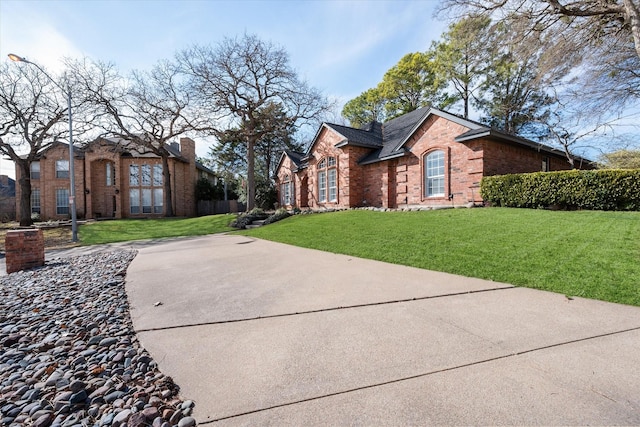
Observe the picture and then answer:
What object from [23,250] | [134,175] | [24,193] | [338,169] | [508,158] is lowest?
[23,250]

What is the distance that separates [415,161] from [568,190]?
6.01 meters

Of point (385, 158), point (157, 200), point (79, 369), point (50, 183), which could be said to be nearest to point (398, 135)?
point (385, 158)

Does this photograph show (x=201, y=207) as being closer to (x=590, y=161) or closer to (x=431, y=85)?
(x=431, y=85)

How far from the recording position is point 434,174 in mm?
13250

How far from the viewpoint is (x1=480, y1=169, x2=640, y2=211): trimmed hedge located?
28.5ft

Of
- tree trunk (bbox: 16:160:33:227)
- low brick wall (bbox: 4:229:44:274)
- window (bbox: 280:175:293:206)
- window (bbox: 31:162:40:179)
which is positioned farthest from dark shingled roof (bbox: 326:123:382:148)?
window (bbox: 31:162:40:179)

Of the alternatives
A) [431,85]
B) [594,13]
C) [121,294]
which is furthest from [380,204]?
[431,85]

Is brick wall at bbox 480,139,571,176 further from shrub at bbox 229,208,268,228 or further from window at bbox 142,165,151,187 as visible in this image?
window at bbox 142,165,151,187

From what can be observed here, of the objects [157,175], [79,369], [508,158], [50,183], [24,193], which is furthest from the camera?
[157,175]

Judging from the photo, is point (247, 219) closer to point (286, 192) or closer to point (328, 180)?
point (328, 180)

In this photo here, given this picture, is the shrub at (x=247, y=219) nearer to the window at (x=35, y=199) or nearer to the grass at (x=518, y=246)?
the grass at (x=518, y=246)

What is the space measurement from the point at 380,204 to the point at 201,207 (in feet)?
68.6

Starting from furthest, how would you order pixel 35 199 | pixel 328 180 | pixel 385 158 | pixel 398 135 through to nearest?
pixel 35 199
pixel 328 180
pixel 398 135
pixel 385 158

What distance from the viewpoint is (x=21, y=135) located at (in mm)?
18781
